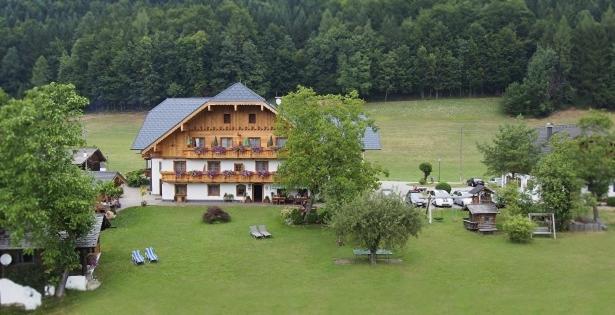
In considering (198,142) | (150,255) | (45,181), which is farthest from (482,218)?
(45,181)

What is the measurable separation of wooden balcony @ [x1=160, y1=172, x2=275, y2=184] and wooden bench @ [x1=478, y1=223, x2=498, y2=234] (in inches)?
696

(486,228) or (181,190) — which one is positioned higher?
(181,190)

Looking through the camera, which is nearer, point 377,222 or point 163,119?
point 377,222

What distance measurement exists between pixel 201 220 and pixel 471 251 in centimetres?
1961

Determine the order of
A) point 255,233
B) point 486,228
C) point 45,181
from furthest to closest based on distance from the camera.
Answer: point 486,228, point 255,233, point 45,181

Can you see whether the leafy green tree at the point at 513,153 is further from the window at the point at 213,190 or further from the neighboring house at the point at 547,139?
the window at the point at 213,190

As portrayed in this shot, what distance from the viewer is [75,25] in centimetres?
15225

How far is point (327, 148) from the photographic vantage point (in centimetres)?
4866

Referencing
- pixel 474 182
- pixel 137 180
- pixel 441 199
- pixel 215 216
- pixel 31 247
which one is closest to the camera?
pixel 31 247

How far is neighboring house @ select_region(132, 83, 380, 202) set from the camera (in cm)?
5753

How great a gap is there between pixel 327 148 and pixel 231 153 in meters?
11.7

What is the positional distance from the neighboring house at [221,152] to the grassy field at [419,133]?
19387 mm

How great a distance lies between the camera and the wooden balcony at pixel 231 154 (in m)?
57.5

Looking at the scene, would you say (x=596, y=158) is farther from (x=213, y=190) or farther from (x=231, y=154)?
(x=213, y=190)
